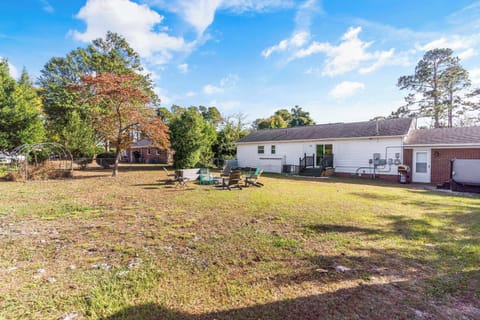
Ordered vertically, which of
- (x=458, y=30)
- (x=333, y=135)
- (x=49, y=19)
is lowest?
(x=333, y=135)

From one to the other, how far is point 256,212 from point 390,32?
1288 cm

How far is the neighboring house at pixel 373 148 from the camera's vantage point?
13.9m

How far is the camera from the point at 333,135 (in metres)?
18.6

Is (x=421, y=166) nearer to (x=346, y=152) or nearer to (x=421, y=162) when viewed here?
(x=421, y=162)

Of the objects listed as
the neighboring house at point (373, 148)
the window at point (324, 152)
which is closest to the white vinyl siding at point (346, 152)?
the neighboring house at point (373, 148)

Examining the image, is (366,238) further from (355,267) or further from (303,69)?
(303,69)

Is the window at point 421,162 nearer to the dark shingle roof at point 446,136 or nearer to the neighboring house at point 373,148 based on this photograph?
the neighboring house at point 373,148

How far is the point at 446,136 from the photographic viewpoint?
14602 millimetres

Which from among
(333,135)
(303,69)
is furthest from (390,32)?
(333,135)

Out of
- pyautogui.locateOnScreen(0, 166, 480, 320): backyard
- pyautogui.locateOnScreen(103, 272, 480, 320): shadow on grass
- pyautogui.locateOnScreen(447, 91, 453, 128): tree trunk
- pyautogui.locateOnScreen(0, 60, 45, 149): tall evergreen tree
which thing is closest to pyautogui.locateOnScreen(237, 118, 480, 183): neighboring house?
pyautogui.locateOnScreen(0, 166, 480, 320): backyard

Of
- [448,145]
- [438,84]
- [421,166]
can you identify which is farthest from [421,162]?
[438,84]

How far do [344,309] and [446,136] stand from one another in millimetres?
18056

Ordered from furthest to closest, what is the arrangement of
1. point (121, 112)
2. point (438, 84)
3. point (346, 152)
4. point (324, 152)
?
1. point (438, 84)
2. point (324, 152)
3. point (346, 152)
4. point (121, 112)

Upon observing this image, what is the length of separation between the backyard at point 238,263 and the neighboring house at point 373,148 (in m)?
9.47
